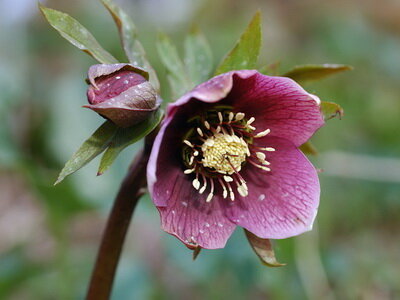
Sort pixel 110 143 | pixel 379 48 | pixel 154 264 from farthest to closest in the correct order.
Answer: pixel 379 48, pixel 154 264, pixel 110 143

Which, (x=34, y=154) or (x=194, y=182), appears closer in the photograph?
(x=194, y=182)

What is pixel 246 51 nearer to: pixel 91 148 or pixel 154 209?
pixel 91 148

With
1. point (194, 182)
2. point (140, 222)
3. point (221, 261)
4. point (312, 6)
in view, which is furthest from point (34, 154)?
point (312, 6)

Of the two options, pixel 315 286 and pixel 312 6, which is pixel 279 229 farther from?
pixel 312 6

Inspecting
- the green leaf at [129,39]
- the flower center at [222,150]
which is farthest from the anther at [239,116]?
the green leaf at [129,39]

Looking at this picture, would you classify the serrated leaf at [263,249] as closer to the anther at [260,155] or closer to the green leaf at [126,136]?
the anther at [260,155]

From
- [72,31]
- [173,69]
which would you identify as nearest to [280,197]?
[173,69]
